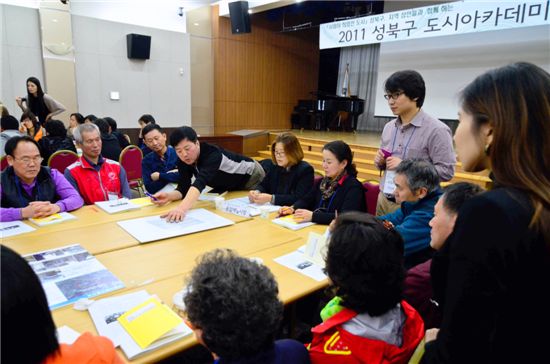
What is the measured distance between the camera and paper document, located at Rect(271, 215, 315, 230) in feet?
6.99

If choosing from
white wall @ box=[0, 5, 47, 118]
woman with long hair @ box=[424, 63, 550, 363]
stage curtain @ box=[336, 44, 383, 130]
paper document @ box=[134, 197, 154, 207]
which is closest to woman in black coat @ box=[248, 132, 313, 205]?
paper document @ box=[134, 197, 154, 207]

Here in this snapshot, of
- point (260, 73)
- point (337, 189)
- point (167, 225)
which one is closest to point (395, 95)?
point (337, 189)

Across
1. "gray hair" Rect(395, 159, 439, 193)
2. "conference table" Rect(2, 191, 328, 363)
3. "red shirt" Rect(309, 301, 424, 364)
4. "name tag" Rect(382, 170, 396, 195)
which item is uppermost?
"gray hair" Rect(395, 159, 439, 193)

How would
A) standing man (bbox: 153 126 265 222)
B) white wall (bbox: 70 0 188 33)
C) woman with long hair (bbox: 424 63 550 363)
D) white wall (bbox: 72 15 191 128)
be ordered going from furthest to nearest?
white wall (bbox: 70 0 188 33) → white wall (bbox: 72 15 191 128) → standing man (bbox: 153 126 265 222) → woman with long hair (bbox: 424 63 550 363)

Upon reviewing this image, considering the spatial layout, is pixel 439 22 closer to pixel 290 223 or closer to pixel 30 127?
pixel 290 223

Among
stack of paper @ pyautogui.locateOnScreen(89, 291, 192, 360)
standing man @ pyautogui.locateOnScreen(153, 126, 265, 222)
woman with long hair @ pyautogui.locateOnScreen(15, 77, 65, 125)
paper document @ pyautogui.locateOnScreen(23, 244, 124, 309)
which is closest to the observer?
stack of paper @ pyautogui.locateOnScreen(89, 291, 192, 360)

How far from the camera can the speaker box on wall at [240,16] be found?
24.3 feet

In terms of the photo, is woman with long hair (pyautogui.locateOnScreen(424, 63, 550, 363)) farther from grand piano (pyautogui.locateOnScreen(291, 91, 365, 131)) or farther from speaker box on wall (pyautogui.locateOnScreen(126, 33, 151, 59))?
grand piano (pyautogui.locateOnScreen(291, 91, 365, 131))

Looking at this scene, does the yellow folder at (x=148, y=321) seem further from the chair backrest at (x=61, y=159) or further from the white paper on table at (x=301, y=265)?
the chair backrest at (x=61, y=159)

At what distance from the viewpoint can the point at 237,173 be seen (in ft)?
9.73

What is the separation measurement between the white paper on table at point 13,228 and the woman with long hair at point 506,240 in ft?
6.95

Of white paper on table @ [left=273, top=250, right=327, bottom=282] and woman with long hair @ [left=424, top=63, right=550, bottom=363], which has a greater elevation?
woman with long hair @ [left=424, top=63, right=550, bottom=363]

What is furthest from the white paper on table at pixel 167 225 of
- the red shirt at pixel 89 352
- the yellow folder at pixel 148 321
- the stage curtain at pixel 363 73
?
the stage curtain at pixel 363 73

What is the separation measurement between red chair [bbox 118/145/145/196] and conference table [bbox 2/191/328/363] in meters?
1.86
